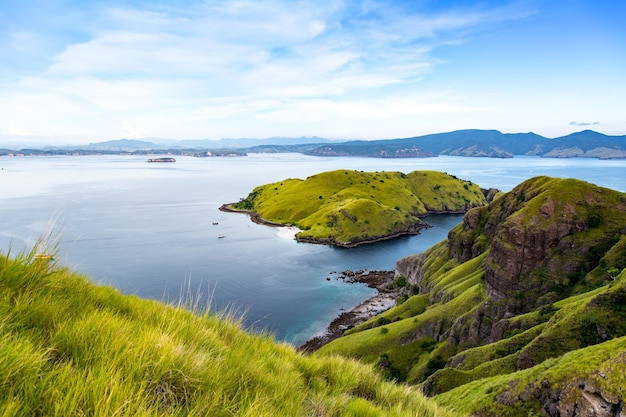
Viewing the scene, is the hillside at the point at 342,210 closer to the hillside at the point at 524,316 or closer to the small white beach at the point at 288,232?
the small white beach at the point at 288,232

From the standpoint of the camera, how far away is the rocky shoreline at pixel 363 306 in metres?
67.6

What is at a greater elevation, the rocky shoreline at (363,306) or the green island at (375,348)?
the green island at (375,348)

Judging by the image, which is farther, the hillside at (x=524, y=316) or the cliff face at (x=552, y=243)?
the cliff face at (x=552, y=243)

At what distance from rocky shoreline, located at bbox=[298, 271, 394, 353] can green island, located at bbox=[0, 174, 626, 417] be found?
7.00m

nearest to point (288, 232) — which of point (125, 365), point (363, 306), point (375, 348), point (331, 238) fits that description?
point (331, 238)

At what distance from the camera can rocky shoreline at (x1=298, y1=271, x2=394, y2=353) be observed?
67.6 meters

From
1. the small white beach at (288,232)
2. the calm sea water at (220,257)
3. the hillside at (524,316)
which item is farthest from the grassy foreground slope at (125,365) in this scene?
the small white beach at (288,232)

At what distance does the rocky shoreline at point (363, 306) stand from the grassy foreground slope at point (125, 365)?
57.5 m

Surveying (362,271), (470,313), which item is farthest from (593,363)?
(362,271)

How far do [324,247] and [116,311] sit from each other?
122 metres

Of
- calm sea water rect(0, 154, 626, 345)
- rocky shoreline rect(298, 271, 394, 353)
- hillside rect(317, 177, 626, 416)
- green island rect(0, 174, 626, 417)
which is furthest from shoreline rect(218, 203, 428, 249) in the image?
green island rect(0, 174, 626, 417)

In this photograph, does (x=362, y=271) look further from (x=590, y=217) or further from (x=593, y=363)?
(x=593, y=363)

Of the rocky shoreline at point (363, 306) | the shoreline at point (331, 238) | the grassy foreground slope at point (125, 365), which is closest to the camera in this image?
the grassy foreground slope at point (125, 365)

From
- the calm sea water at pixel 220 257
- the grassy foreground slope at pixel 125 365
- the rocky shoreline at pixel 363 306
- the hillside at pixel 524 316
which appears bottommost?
the rocky shoreline at pixel 363 306
